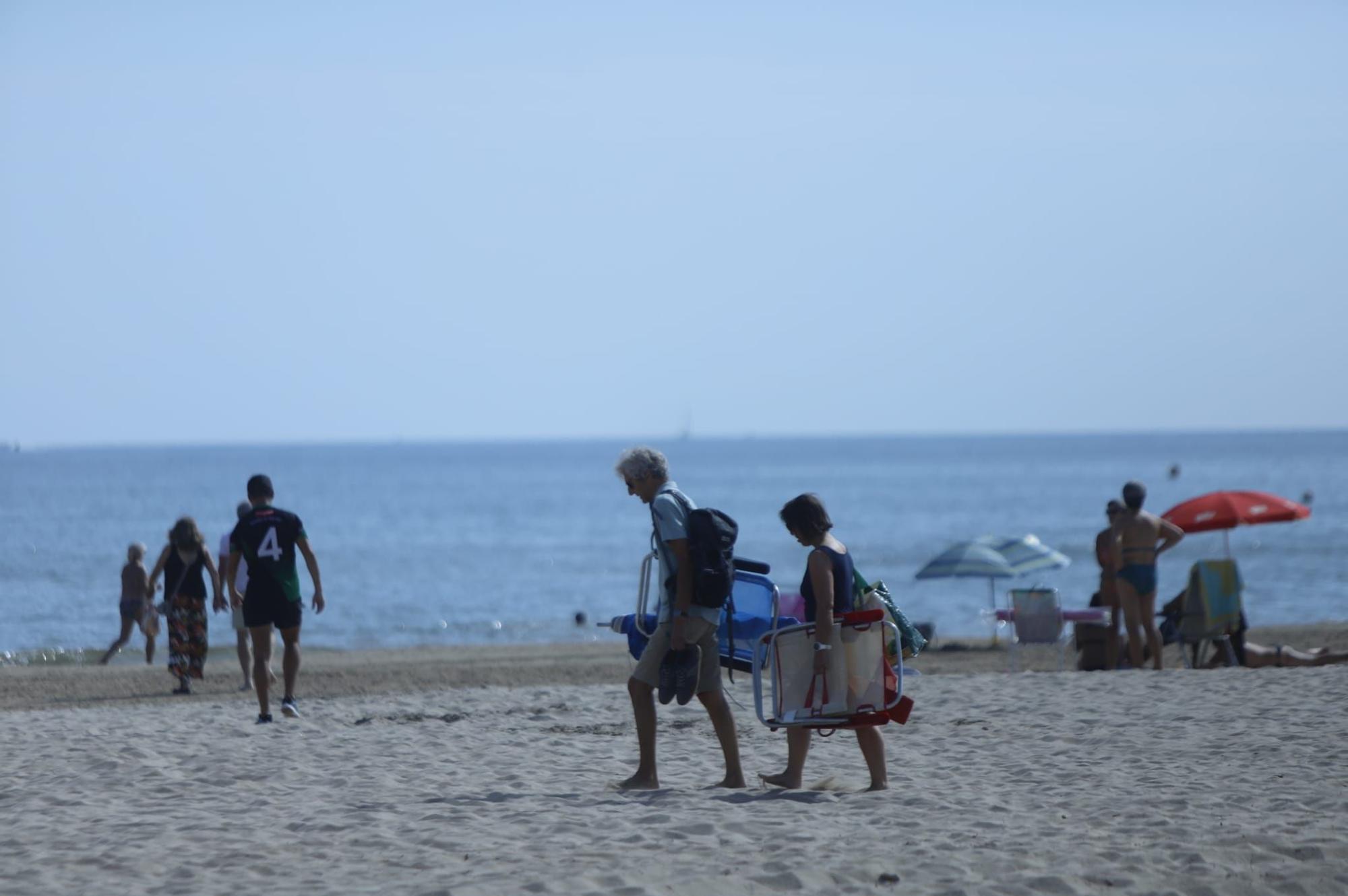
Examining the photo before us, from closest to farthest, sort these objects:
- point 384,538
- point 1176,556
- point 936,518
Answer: point 1176,556, point 384,538, point 936,518

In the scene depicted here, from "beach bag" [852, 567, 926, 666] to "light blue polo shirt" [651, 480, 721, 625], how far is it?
63 cm

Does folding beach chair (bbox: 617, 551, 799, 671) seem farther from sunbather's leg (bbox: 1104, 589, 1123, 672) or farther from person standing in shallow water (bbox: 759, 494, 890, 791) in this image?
sunbather's leg (bbox: 1104, 589, 1123, 672)

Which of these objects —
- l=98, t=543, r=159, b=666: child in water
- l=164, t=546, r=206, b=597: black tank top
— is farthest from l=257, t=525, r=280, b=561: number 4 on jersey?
l=98, t=543, r=159, b=666: child in water

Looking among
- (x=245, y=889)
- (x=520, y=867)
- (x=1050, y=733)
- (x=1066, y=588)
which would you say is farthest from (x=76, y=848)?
(x=1066, y=588)

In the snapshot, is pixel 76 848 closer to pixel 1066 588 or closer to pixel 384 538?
pixel 1066 588

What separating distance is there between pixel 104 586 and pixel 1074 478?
8821 cm

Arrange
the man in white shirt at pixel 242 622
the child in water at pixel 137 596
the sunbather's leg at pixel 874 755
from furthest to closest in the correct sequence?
the child in water at pixel 137 596, the man in white shirt at pixel 242 622, the sunbather's leg at pixel 874 755

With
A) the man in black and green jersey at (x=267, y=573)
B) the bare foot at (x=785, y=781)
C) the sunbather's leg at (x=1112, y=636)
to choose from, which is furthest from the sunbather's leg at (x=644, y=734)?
the sunbather's leg at (x=1112, y=636)

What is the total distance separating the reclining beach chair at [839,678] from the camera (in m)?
6.56

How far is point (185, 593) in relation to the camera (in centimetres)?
1229

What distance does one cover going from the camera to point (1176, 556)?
41.2 meters

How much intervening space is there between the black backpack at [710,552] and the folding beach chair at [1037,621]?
7.47 meters

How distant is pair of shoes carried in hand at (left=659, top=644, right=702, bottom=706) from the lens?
666cm

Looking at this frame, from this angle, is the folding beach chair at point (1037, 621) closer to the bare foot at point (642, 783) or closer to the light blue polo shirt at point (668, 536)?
the bare foot at point (642, 783)
